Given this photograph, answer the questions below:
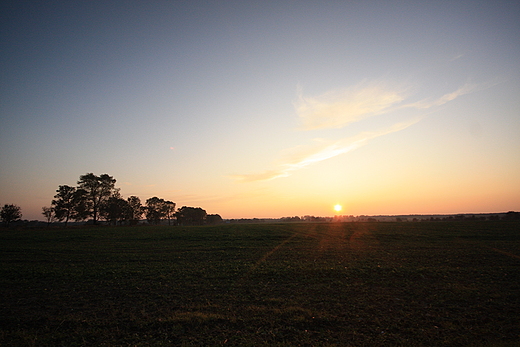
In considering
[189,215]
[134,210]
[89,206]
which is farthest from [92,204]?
[189,215]

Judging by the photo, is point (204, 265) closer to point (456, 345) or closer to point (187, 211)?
point (456, 345)

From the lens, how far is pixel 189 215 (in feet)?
461

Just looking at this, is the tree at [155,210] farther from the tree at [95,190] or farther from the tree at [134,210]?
the tree at [95,190]

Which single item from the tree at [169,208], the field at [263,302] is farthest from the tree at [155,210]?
the field at [263,302]

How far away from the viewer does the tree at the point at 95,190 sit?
75000 mm

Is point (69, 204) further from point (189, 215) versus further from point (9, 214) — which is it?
point (189, 215)

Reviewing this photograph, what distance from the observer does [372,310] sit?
11.1 m

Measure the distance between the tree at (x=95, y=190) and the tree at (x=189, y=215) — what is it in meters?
54.2

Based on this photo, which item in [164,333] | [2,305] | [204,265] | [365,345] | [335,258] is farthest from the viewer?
[335,258]

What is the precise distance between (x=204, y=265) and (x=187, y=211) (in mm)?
125343

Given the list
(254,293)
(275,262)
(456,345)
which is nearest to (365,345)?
(456,345)

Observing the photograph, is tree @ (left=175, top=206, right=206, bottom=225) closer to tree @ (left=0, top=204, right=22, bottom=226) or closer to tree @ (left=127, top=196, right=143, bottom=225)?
tree @ (left=127, top=196, right=143, bottom=225)

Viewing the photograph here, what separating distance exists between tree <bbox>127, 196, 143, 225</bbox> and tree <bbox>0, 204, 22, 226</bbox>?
3240 centimetres

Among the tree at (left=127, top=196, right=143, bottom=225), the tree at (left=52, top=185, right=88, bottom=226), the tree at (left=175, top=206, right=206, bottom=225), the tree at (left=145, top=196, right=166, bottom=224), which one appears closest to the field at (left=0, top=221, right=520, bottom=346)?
the tree at (left=52, top=185, right=88, bottom=226)
